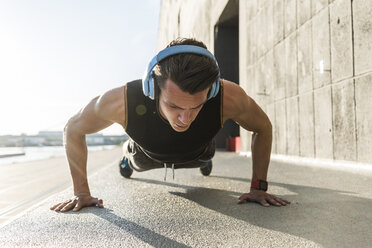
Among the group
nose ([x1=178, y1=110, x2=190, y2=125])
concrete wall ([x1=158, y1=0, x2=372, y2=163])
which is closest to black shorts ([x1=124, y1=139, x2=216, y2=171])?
nose ([x1=178, y1=110, x2=190, y2=125])

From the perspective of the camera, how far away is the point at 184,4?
13867mm

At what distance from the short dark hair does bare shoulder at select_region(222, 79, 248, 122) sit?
10.9 inches

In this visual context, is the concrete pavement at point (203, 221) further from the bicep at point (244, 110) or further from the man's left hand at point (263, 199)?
the bicep at point (244, 110)

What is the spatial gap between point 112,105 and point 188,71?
0.53m

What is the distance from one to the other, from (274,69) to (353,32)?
1886 mm

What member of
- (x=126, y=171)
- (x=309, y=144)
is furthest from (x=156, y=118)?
(x=309, y=144)

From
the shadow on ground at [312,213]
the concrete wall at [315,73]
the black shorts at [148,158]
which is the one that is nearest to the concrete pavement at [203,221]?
the shadow on ground at [312,213]

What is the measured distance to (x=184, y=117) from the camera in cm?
129

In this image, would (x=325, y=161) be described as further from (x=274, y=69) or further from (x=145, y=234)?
(x=145, y=234)

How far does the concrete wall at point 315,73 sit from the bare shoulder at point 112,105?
1081mm

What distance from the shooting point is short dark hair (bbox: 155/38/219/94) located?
124 cm

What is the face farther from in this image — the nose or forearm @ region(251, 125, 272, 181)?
forearm @ region(251, 125, 272, 181)

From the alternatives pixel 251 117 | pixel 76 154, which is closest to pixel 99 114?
pixel 76 154

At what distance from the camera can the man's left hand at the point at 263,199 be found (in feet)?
5.01
